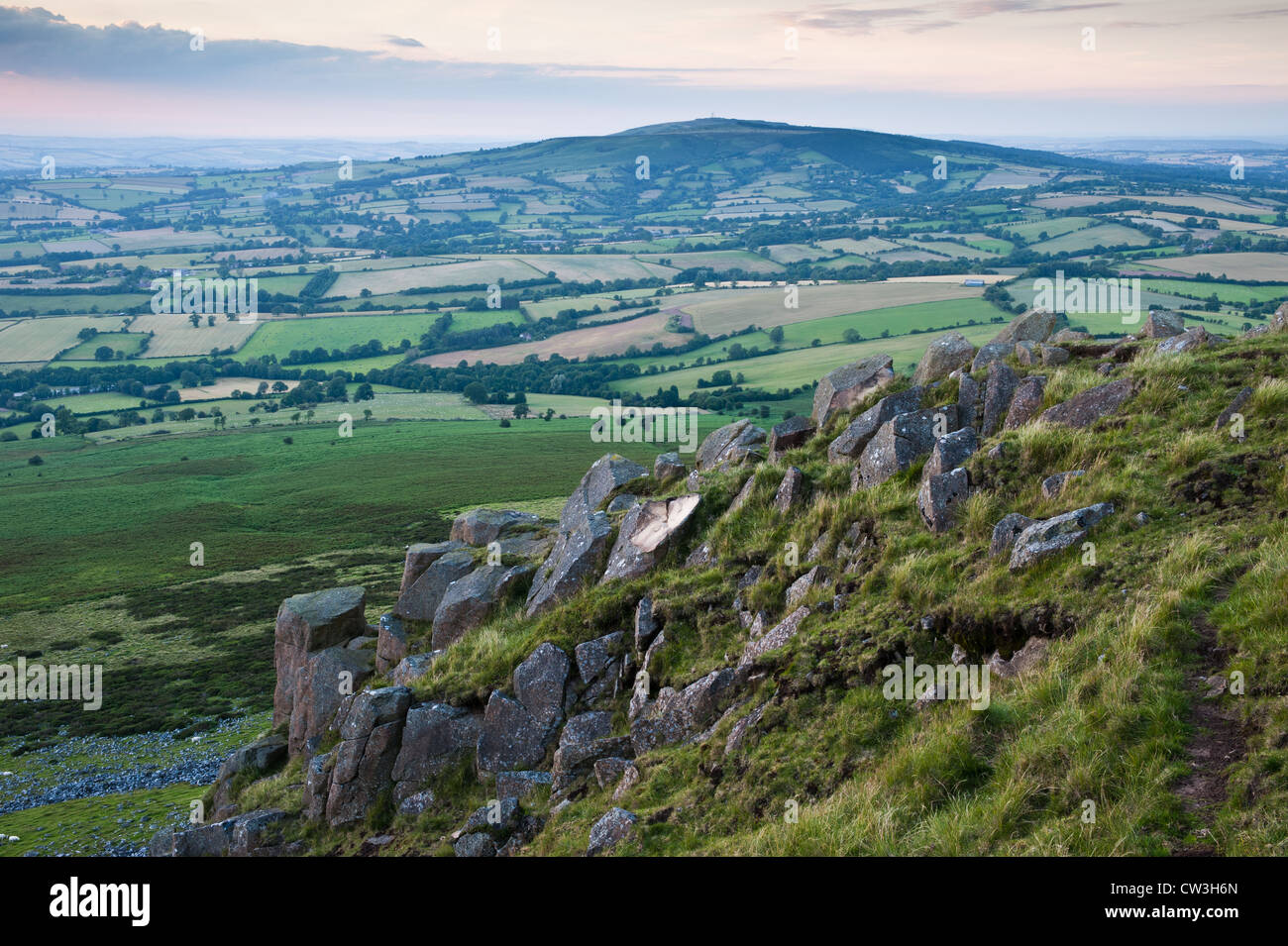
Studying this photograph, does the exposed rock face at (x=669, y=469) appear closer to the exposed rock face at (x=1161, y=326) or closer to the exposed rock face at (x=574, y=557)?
the exposed rock face at (x=574, y=557)

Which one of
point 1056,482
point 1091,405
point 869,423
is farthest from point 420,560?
point 1091,405

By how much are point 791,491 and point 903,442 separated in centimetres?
257

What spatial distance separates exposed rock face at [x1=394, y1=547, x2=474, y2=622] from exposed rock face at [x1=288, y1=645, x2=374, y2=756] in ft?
5.35

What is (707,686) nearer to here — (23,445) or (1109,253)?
(23,445)

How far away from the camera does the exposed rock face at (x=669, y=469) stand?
2466 centimetres

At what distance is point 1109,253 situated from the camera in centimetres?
17812

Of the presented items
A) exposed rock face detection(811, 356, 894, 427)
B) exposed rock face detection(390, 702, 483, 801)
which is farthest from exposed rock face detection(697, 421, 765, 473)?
exposed rock face detection(390, 702, 483, 801)

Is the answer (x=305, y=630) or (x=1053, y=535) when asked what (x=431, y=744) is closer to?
(x=305, y=630)

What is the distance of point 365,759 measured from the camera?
18.3 meters

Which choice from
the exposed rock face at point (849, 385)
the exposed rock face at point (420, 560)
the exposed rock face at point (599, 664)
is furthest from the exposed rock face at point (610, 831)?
the exposed rock face at point (420, 560)

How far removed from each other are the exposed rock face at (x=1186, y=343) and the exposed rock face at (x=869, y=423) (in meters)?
5.21

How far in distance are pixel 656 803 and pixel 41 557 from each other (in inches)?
3677

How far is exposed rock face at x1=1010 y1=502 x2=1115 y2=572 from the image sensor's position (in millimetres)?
13672

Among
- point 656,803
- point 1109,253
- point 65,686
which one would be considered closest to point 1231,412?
point 656,803
